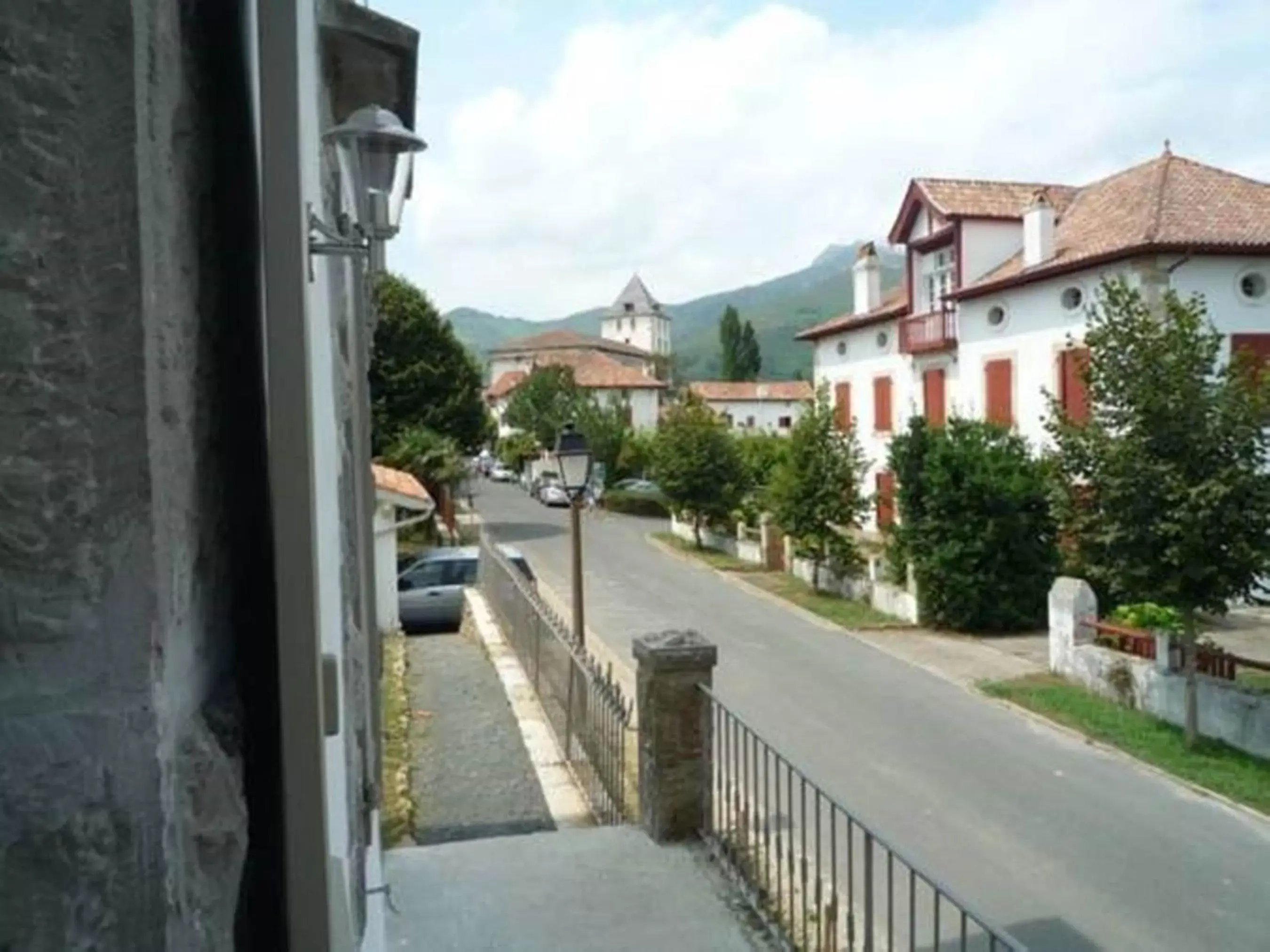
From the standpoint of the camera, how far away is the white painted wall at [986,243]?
2350 centimetres

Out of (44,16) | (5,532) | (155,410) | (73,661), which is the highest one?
(44,16)

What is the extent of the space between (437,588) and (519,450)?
4165 centimetres

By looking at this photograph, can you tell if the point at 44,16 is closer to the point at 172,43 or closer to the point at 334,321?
the point at 172,43

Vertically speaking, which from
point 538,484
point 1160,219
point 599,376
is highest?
point 599,376

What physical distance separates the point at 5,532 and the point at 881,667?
15.3 meters

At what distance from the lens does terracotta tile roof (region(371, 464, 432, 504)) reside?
17.5m

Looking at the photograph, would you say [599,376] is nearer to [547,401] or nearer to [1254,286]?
[547,401]

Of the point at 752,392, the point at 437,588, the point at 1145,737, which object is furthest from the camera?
the point at 752,392

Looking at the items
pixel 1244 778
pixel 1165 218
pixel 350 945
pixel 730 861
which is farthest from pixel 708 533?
pixel 350 945

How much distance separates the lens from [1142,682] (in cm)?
1241

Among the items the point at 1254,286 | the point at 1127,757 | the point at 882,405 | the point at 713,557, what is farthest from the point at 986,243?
the point at 1127,757

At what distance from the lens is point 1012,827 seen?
8.95 meters

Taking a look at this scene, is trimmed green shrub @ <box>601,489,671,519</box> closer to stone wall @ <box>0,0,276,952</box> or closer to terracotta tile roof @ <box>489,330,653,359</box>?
stone wall @ <box>0,0,276,952</box>

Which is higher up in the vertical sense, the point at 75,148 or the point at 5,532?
the point at 75,148
